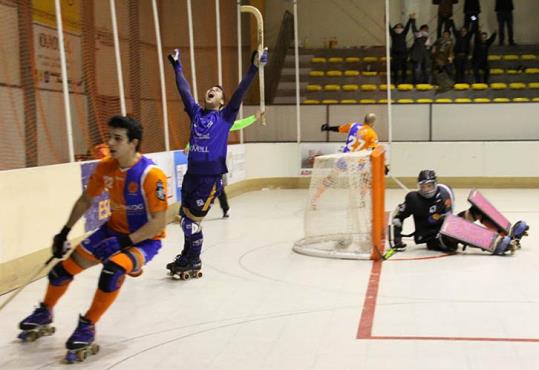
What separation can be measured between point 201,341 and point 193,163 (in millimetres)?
2374

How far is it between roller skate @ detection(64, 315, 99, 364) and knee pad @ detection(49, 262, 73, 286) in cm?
35

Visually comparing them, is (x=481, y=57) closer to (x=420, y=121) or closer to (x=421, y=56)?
(x=421, y=56)

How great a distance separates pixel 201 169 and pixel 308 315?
1946mm

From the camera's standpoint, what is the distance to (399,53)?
18469mm

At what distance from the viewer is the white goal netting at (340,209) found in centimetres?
779

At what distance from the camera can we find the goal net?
7570 millimetres

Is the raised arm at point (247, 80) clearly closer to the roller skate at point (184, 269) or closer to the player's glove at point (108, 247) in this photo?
the roller skate at point (184, 269)

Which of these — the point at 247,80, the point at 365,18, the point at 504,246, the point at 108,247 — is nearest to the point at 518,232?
the point at 504,246

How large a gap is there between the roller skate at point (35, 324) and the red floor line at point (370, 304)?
6.56 ft

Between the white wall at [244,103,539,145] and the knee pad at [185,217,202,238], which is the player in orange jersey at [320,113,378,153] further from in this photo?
the knee pad at [185,217,202,238]

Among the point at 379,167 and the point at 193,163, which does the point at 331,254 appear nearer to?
the point at 379,167

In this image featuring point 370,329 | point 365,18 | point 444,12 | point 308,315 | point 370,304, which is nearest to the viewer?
point 370,329

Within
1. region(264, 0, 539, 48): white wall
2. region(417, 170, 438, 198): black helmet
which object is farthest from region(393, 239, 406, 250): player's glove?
region(264, 0, 539, 48): white wall

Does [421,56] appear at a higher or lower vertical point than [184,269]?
higher
